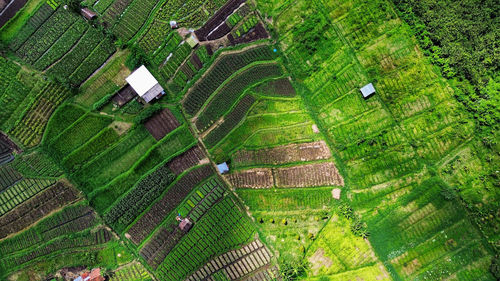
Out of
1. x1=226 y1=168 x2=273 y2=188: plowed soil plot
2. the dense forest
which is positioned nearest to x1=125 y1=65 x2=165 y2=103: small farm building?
x1=226 y1=168 x2=273 y2=188: plowed soil plot

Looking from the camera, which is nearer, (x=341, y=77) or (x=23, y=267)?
(x=23, y=267)

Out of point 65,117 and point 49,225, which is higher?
point 65,117

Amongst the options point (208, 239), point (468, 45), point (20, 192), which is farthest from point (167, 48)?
point (468, 45)

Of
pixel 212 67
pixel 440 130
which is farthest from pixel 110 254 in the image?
pixel 440 130

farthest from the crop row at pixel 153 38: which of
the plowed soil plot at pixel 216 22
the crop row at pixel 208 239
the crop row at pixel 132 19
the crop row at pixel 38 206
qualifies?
the crop row at pixel 208 239

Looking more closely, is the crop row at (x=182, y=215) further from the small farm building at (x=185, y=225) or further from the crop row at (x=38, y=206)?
→ the crop row at (x=38, y=206)

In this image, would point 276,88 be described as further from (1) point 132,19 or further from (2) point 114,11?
(2) point 114,11

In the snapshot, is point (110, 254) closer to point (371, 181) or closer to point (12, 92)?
point (12, 92)
